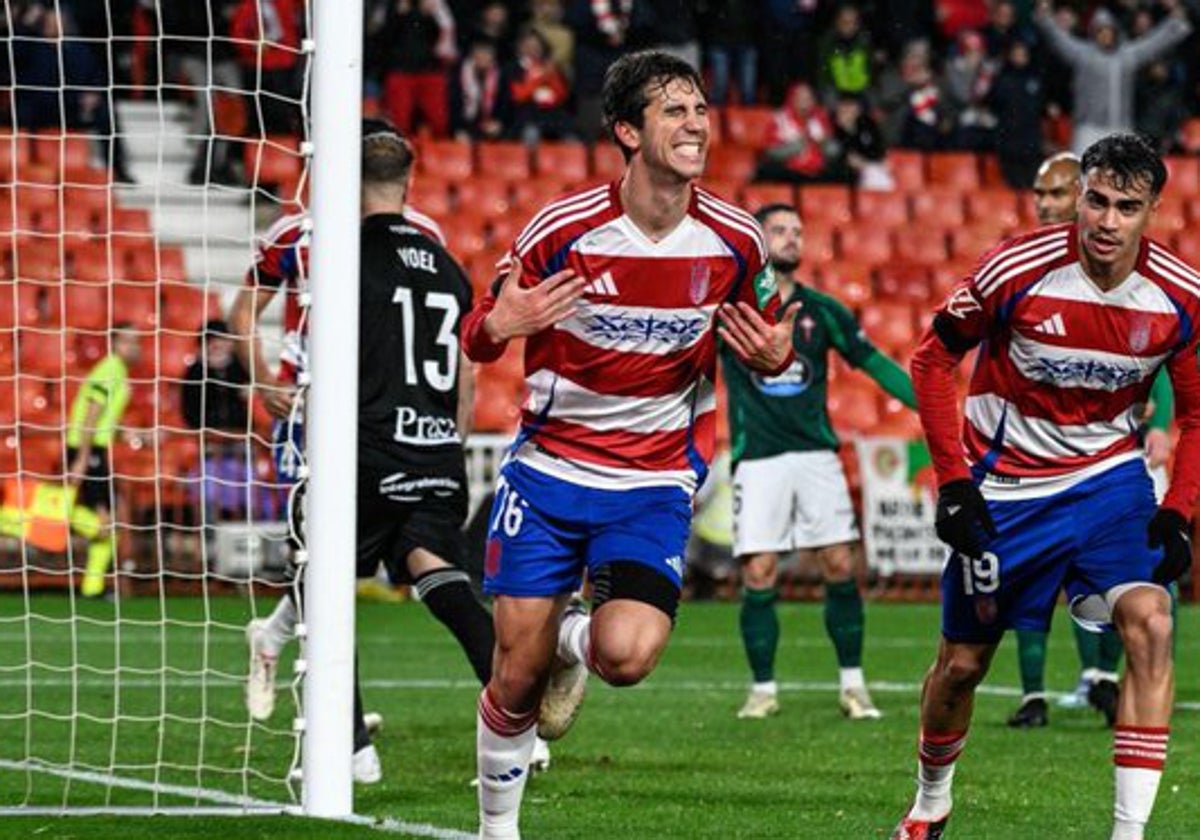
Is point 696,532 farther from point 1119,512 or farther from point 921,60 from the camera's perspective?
point 1119,512

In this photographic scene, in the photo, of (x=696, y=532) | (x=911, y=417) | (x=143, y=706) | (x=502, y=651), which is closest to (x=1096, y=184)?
(x=502, y=651)

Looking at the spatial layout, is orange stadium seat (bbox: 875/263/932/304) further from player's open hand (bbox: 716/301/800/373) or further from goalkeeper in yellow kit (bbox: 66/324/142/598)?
player's open hand (bbox: 716/301/800/373)

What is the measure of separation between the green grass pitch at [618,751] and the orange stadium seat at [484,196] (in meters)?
8.95

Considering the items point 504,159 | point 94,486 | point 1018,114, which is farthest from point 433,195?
point 94,486

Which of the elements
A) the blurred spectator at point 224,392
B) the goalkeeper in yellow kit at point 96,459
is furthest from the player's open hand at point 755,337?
the blurred spectator at point 224,392

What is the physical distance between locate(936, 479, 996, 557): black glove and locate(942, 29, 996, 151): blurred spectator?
18524mm

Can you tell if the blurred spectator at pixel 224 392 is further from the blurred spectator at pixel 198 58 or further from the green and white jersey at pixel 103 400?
the blurred spectator at pixel 198 58

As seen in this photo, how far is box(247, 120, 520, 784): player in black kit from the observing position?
9.30 m

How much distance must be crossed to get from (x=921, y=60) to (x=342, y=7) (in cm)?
1714

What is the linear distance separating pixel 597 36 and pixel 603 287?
17099mm

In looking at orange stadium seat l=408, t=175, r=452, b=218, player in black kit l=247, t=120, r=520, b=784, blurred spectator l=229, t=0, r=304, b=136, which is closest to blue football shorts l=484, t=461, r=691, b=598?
player in black kit l=247, t=120, r=520, b=784

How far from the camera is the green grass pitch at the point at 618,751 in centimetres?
813

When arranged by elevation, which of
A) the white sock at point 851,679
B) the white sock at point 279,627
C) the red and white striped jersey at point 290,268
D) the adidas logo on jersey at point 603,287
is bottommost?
the white sock at point 851,679

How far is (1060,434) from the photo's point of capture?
24.4 feet
